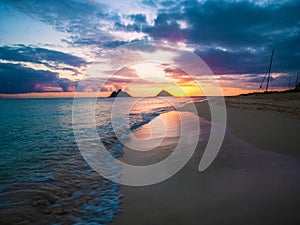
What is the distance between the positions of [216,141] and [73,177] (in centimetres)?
548

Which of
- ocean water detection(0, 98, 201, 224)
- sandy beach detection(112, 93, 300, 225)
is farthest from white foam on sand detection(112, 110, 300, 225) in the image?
ocean water detection(0, 98, 201, 224)

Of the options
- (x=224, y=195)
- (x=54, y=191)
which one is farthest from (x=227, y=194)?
(x=54, y=191)

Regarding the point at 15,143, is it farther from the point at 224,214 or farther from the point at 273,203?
the point at 273,203

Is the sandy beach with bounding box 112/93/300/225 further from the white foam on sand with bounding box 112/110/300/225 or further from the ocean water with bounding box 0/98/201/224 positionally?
the ocean water with bounding box 0/98/201/224

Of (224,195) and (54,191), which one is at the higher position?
(224,195)

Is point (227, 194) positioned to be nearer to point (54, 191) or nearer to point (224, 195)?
point (224, 195)

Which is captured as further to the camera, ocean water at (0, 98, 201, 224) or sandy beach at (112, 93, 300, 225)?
ocean water at (0, 98, 201, 224)

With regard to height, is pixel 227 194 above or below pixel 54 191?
above

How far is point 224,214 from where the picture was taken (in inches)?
109

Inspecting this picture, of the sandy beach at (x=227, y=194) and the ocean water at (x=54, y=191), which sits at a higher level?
the sandy beach at (x=227, y=194)

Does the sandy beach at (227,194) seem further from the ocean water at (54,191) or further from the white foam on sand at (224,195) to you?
the ocean water at (54,191)

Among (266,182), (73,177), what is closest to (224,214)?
(266,182)

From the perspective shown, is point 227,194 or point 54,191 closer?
point 227,194

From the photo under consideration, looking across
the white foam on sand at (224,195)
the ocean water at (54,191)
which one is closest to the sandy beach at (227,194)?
the white foam on sand at (224,195)
